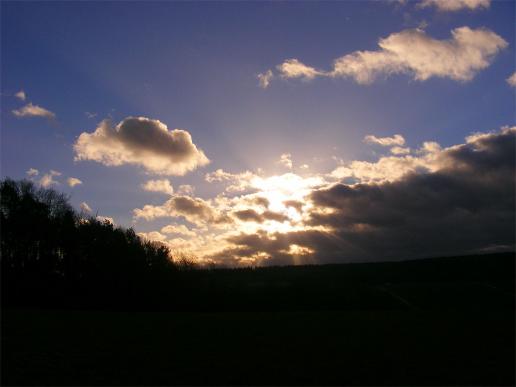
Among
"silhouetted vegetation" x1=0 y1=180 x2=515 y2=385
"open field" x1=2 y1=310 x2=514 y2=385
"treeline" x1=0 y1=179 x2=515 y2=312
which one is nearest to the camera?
"open field" x1=2 y1=310 x2=514 y2=385

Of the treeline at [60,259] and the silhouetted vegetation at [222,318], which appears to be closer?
the silhouetted vegetation at [222,318]

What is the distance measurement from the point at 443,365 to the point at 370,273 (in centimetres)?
6833

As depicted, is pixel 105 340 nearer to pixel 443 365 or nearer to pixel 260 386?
pixel 260 386

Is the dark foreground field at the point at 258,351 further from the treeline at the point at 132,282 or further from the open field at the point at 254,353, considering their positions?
the treeline at the point at 132,282

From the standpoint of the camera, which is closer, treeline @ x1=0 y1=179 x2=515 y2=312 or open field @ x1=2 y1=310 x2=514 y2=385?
open field @ x1=2 y1=310 x2=514 y2=385

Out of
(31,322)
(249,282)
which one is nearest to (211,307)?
(249,282)

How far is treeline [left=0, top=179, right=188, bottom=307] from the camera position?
66938mm

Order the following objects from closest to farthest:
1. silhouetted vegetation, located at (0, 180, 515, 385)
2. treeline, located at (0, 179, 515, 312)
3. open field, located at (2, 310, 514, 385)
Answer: open field, located at (2, 310, 514, 385) → silhouetted vegetation, located at (0, 180, 515, 385) → treeline, located at (0, 179, 515, 312)

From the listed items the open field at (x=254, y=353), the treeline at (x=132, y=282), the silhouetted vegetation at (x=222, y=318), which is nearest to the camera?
the open field at (x=254, y=353)

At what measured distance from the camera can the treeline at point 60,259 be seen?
220 ft

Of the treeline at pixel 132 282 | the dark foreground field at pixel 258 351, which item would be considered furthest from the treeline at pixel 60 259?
the dark foreground field at pixel 258 351

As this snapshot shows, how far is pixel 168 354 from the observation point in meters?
23.4

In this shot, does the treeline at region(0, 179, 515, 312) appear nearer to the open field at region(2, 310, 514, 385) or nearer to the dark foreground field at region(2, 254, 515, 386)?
the dark foreground field at region(2, 254, 515, 386)

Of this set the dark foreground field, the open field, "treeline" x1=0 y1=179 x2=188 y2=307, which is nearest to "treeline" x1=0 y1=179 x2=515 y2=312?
"treeline" x1=0 y1=179 x2=188 y2=307
